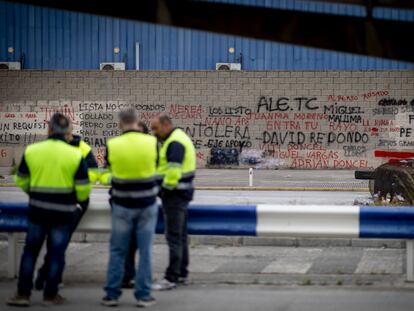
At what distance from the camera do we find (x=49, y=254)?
9.11 metres

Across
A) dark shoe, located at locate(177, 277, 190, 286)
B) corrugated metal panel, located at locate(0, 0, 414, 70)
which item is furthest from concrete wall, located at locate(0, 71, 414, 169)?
dark shoe, located at locate(177, 277, 190, 286)

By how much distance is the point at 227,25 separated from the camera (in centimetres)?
616

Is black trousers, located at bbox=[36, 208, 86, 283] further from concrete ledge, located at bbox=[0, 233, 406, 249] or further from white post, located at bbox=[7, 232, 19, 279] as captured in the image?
concrete ledge, located at bbox=[0, 233, 406, 249]

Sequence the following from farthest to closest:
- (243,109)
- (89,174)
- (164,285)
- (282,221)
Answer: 1. (243,109)
2. (282,221)
3. (164,285)
4. (89,174)

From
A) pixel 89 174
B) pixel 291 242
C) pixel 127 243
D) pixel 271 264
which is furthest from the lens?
pixel 291 242

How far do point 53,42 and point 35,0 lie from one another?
111 feet

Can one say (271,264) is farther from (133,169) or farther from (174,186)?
(133,169)

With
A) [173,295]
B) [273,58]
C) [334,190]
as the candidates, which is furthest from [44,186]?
[273,58]

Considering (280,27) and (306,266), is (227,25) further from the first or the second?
(306,266)

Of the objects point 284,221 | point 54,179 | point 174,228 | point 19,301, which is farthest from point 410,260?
point 19,301

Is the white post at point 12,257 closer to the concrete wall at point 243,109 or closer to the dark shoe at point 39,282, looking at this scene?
the dark shoe at point 39,282

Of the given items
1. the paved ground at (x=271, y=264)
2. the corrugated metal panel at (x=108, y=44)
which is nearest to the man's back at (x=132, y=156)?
the paved ground at (x=271, y=264)

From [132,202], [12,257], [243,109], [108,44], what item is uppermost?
[108,44]

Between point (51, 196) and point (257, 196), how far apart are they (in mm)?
13520
